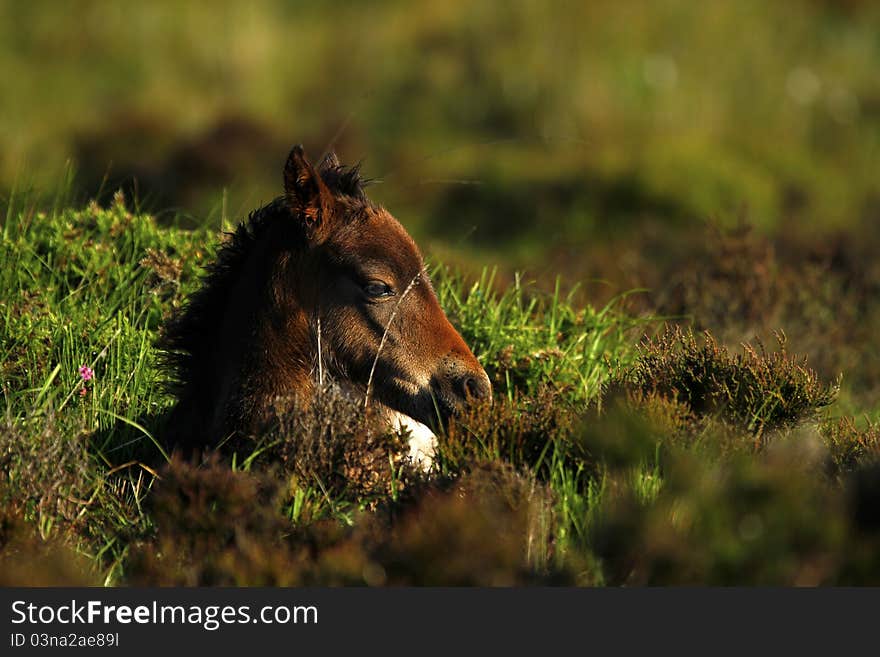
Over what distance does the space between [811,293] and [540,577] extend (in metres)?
6.82

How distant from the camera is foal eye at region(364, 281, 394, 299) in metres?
6.42

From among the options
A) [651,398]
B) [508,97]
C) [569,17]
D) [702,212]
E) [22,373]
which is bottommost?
[651,398]

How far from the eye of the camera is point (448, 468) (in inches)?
247

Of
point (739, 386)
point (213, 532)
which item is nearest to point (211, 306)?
point (213, 532)

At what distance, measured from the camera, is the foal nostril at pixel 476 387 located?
247 inches

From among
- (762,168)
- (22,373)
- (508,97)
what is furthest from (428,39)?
(22,373)

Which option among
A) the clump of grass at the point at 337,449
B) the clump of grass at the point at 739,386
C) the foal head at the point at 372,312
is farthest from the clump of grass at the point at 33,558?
the clump of grass at the point at 739,386

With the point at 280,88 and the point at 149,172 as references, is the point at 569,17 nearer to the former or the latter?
the point at 280,88

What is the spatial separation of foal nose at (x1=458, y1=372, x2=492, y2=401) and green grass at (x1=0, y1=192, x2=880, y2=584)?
0.12 m

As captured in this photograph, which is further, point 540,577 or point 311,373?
point 311,373

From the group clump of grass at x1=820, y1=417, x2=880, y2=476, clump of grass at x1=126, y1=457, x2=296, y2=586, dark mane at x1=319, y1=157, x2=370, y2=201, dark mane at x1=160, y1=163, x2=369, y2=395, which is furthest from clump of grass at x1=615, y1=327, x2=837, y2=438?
clump of grass at x1=126, y1=457, x2=296, y2=586

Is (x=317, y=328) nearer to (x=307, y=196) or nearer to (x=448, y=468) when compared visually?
(x=307, y=196)

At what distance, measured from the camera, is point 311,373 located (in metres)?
6.43

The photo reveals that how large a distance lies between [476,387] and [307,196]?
3.85ft
